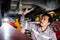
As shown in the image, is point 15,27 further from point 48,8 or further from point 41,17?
point 48,8

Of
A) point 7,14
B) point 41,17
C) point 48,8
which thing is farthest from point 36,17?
Answer: point 7,14

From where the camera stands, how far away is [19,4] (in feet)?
4.72

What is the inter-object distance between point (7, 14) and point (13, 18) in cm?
6

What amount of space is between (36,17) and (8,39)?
0.32 meters

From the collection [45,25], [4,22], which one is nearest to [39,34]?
[45,25]

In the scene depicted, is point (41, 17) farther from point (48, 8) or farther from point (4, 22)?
point (4, 22)

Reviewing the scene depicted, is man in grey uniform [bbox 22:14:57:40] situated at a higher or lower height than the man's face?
lower

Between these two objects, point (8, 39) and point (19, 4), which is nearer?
point (8, 39)

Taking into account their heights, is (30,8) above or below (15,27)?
above

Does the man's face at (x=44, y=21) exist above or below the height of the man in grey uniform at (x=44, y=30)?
above

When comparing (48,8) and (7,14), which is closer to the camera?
(7,14)

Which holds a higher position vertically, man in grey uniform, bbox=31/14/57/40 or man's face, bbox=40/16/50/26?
man's face, bbox=40/16/50/26

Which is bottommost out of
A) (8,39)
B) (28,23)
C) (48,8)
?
(8,39)

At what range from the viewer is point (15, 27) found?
139 cm
